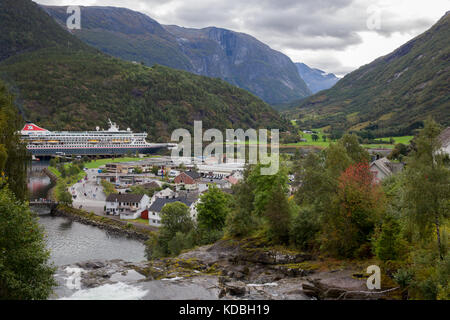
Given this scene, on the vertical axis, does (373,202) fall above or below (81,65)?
below

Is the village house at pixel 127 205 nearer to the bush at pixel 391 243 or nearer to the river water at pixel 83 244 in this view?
the river water at pixel 83 244

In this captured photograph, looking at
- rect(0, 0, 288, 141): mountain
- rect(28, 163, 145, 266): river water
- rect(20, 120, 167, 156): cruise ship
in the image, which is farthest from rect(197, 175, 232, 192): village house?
rect(0, 0, 288, 141): mountain

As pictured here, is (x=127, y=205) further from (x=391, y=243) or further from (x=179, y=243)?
(x=391, y=243)

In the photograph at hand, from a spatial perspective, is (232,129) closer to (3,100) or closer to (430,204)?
(3,100)

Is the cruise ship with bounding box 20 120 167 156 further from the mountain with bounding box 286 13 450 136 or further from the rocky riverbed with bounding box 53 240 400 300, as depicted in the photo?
the rocky riverbed with bounding box 53 240 400 300

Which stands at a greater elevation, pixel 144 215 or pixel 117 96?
pixel 117 96

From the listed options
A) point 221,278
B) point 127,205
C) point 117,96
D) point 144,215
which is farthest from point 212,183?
point 117,96
